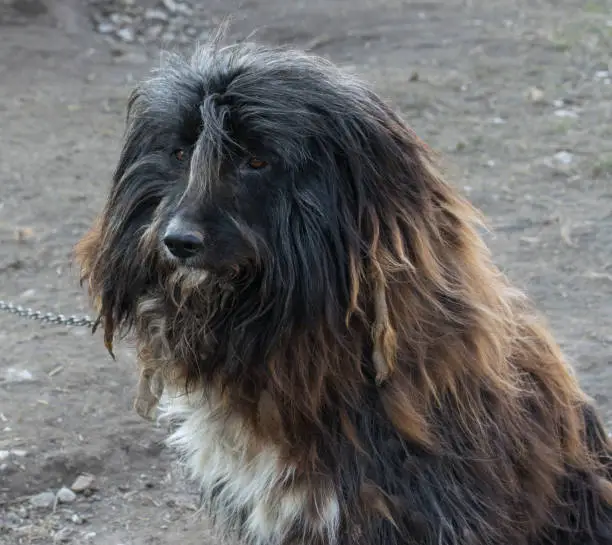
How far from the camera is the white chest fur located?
2.51m

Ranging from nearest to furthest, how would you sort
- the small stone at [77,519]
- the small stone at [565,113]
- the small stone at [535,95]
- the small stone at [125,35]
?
the small stone at [77,519] < the small stone at [565,113] < the small stone at [535,95] < the small stone at [125,35]

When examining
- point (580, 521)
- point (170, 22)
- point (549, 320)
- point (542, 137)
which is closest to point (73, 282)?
point (549, 320)

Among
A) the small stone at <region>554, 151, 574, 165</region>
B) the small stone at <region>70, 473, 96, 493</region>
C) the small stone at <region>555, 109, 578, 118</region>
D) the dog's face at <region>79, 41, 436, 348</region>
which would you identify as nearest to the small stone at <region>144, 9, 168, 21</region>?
the small stone at <region>555, 109, 578, 118</region>

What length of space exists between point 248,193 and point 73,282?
9.79ft

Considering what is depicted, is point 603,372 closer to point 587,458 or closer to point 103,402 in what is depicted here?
point 587,458

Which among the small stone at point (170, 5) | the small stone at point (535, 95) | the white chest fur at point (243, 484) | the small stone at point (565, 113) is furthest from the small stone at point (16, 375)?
the small stone at point (170, 5)

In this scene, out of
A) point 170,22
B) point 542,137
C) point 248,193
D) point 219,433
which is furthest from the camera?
point 170,22

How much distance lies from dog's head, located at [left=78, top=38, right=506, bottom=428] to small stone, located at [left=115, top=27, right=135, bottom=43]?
730 cm

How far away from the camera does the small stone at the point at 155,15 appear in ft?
32.5

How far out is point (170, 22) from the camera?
392 inches

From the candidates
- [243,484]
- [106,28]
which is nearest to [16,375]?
[243,484]

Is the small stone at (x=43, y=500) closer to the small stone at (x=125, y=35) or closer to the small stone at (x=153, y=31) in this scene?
the small stone at (x=125, y=35)

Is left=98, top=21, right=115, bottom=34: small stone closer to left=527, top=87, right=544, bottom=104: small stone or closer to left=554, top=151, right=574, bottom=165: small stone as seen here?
left=527, top=87, right=544, bottom=104: small stone

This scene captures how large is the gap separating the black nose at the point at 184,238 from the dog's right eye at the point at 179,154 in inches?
9.3
